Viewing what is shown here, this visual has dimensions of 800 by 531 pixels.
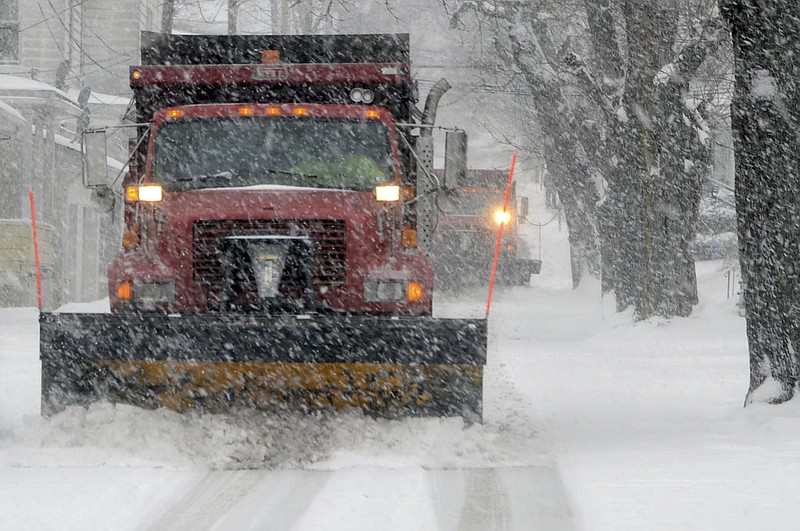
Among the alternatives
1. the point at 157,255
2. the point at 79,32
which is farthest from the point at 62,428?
the point at 79,32

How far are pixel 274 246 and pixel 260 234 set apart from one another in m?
0.15

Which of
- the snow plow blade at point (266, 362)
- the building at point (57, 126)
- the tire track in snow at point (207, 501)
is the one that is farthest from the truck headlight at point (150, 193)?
the building at point (57, 126)

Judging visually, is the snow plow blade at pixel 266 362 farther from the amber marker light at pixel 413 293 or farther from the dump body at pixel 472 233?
the dump body at pixel 472 233

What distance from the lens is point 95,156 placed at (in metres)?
9.68

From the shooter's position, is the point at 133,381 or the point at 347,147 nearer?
the point at 133,381

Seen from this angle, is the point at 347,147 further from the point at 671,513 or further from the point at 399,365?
the point at 671,513

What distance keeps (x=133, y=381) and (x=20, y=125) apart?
17.0 metres

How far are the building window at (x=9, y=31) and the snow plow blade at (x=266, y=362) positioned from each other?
23466 mm

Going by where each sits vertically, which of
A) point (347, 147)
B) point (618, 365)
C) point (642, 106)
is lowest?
point (618, 365)

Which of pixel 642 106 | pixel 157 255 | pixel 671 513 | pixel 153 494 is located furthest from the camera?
pixel 642 106

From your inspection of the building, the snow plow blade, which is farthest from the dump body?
the snow plow blade

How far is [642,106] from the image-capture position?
19062 millimetres

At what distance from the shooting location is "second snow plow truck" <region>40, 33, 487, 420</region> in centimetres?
782

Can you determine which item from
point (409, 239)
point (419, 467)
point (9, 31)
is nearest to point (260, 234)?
point (409, 239)
